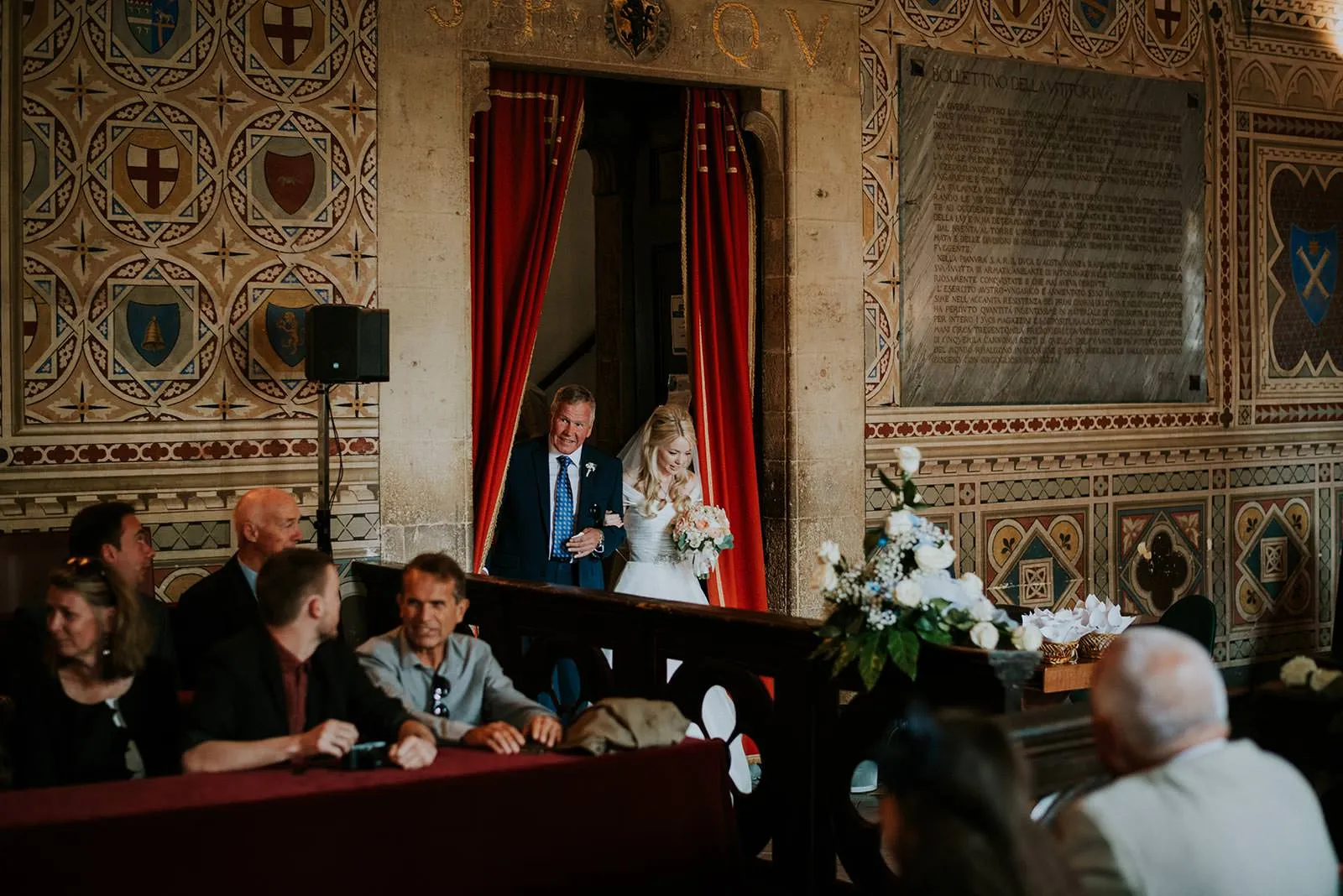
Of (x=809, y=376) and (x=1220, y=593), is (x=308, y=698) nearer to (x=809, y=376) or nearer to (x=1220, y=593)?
(x=809, y=376)

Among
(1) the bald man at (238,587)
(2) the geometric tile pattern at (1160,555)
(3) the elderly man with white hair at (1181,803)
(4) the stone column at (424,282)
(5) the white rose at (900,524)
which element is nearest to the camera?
(3) the elderly man with white hair at (1181,803)

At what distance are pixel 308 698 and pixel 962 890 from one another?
2.24 meters

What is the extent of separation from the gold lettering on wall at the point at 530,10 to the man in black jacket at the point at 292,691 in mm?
3677

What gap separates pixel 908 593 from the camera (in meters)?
4.13

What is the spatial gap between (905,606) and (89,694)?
2146 millimetres

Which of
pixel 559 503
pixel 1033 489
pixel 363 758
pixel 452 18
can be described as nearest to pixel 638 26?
pixel 452 18

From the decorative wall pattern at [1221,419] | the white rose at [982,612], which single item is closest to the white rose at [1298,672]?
the white rose at [982,612]

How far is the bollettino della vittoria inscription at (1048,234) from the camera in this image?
8086 millimetres

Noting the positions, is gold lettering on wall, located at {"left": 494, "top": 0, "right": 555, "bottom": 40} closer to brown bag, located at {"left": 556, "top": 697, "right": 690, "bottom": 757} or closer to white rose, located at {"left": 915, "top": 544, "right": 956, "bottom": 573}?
white rose, located at {"left": 915, "top": 544, "right": 956, "bottom": 573}

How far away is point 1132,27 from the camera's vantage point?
8.80m

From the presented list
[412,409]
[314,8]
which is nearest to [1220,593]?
[412,409]

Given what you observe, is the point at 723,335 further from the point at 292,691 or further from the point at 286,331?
the point at 292,691

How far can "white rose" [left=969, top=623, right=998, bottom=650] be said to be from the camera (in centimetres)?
404

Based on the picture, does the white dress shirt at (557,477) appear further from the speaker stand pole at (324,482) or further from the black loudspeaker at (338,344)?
the black loudspeaker at (338,344)
